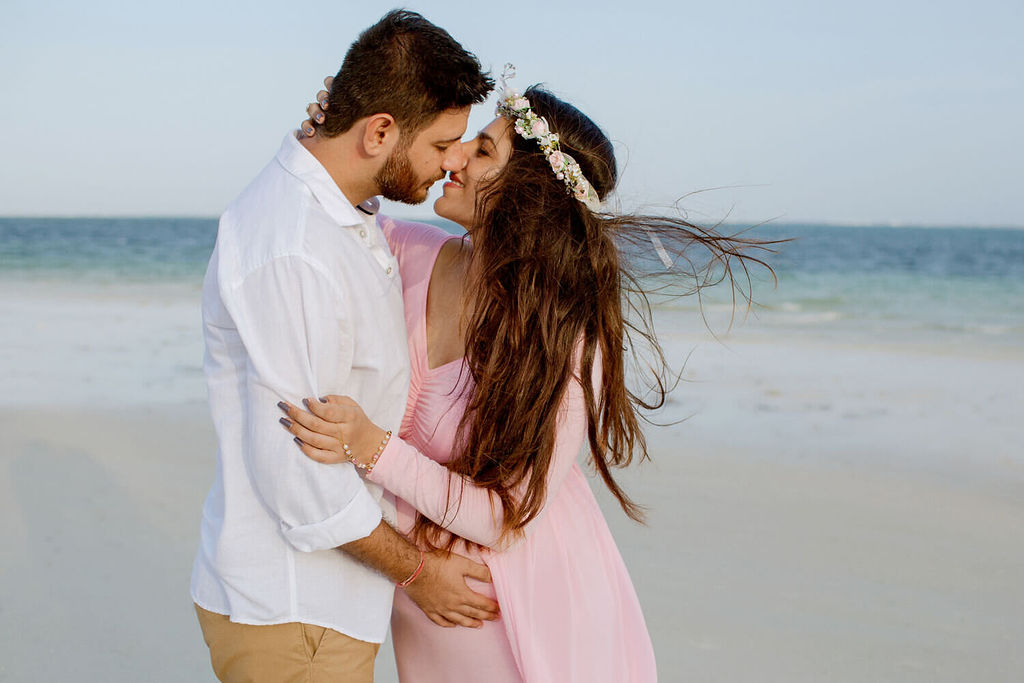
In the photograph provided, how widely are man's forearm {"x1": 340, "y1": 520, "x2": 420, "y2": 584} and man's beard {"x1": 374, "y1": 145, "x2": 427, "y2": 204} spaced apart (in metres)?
0.72

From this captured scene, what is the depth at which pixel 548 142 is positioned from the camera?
240 centimetres

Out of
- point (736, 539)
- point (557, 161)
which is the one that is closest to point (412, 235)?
point (557, 161)

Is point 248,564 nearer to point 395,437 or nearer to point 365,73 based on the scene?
point 395,437

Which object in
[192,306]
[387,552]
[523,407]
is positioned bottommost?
[192,306]

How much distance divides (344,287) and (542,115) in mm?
878

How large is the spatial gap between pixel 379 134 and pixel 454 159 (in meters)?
0.31

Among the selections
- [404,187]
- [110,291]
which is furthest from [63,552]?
[110,291]

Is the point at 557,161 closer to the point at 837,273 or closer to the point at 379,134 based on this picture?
the point at 379,134

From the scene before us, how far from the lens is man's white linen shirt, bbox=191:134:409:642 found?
1.75 metres

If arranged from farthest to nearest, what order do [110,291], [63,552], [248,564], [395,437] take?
[110,291]
[63,552]
[395,437]
[248,564]

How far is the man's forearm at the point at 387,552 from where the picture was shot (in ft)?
6.42

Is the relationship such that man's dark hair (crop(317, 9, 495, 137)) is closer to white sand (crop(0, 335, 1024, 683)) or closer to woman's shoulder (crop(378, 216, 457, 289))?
woman's shoulder (crop(378, 216, 457, 289))

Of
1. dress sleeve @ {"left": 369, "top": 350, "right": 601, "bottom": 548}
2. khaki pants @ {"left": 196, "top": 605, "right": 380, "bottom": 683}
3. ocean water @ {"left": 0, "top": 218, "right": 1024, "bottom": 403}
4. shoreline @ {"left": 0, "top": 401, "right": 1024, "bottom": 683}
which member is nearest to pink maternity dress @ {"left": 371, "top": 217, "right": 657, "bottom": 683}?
dress sleeve @ {"left": 369, "top": 350, "right": 601, "bottom": 548}

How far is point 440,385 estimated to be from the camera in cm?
233
